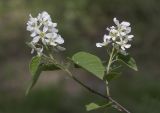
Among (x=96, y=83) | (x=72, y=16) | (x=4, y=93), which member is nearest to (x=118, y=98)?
(x=96, y=83)

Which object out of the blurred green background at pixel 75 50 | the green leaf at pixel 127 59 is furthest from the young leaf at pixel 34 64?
the blurred green background at pixel 75 50

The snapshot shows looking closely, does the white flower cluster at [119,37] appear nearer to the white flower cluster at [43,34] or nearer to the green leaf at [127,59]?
the green leaf at [127,59]

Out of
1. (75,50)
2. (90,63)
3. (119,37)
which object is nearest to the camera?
(90,63)

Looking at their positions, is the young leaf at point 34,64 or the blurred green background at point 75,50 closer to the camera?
the young leaf at point 34,64

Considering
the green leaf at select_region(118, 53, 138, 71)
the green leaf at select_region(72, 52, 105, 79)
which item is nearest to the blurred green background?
the green leaf at select_region(118, 53, 138, 71)

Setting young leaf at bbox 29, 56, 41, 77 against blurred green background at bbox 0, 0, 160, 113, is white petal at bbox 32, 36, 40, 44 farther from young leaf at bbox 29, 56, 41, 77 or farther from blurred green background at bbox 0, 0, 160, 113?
blurred green background at bbox 0, 0, 160, 113

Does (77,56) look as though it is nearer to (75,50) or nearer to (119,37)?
(119,37)

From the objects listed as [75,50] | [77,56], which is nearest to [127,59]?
[77,56]

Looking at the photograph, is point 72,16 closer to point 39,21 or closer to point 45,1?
point 45,1
